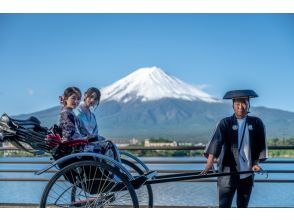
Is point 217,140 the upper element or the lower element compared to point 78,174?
upper

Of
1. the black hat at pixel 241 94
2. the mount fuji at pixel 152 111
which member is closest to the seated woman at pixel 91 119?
the black hat at pixel 241 94

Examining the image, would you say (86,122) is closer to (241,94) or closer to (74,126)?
(74,126)

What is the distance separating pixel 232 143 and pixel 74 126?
112 cm

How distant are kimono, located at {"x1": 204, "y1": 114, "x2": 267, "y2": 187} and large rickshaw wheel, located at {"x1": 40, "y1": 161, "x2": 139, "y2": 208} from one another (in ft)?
2.04

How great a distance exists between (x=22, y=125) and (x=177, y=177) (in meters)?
1.18

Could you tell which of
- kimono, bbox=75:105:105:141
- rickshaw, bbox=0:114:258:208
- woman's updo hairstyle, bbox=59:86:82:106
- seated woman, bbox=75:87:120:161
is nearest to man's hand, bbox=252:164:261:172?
rickshaw, bbox=0:114:258:208

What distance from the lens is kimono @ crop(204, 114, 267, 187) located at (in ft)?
11.3

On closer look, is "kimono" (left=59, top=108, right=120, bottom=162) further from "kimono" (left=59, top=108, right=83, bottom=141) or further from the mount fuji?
the mount fuji

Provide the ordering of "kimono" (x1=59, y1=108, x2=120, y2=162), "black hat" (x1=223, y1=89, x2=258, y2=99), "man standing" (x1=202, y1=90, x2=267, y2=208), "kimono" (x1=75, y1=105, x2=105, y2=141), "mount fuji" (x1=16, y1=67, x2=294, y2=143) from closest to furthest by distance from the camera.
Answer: "black hat" (x1=223, y1=89, x2=258, y2=99)
"man standing" (x1=202, y1=90, x2=267, y2=208)
"kimono" (x1=59, y1=108, x2=120, y2=162)
"kimono" (x1=75, y1=105, x2=105, y2=141)
"mount fuji" (x1=16, y1=67, x2=294, y2=143)

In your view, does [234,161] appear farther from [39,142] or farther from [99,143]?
[39,142]

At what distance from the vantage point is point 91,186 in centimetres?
358

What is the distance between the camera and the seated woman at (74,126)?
3.69 metres

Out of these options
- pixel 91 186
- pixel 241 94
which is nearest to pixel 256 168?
pixel 241 94
